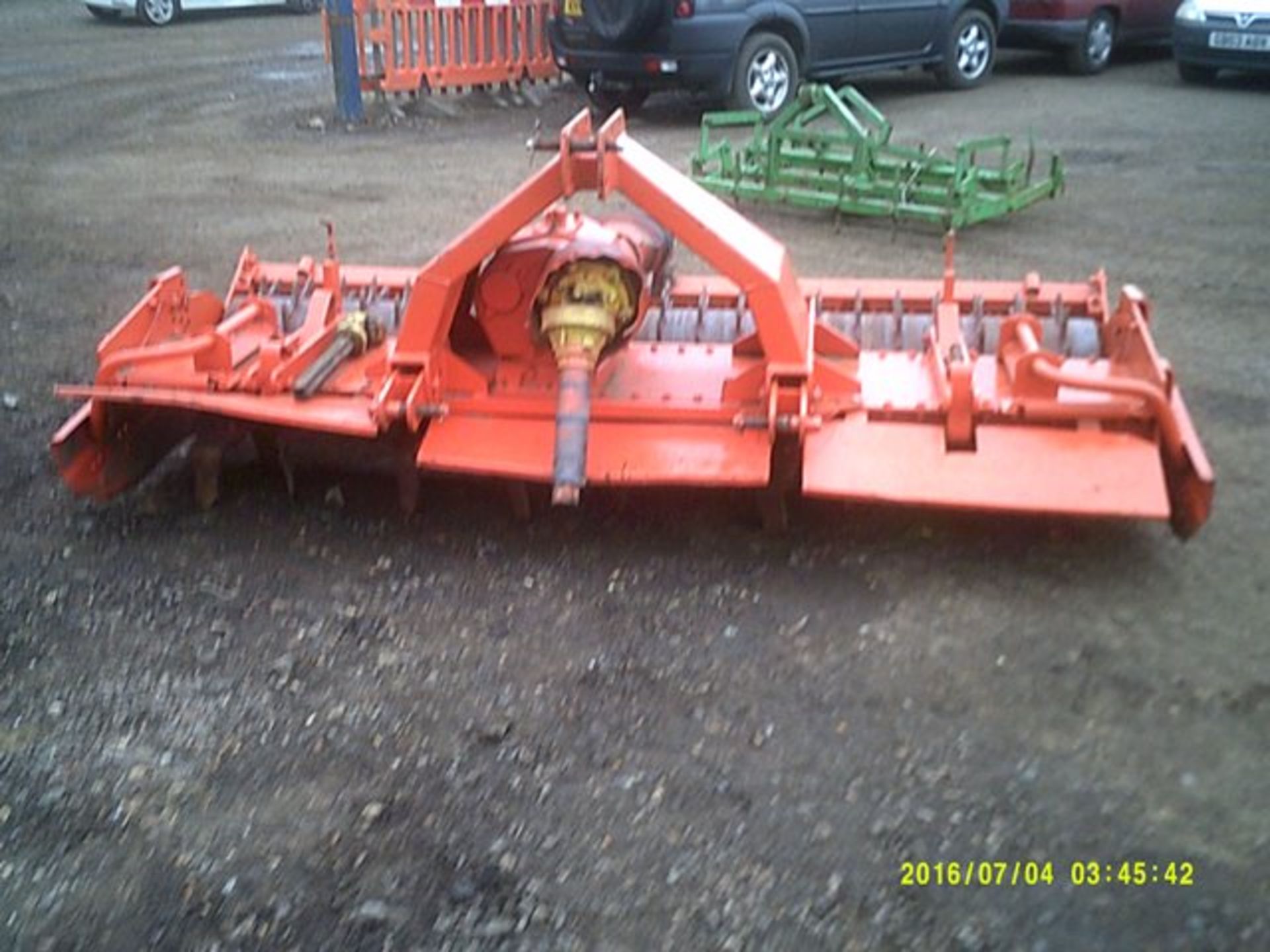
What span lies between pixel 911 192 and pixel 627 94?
5.34 metres

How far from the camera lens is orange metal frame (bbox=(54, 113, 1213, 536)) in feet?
13.4

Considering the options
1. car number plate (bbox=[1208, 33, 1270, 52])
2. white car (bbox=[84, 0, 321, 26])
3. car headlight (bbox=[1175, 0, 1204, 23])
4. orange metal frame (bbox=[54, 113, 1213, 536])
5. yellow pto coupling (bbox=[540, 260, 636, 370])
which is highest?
yellow pto coupling (bbox=[540, 260, 636, 370])

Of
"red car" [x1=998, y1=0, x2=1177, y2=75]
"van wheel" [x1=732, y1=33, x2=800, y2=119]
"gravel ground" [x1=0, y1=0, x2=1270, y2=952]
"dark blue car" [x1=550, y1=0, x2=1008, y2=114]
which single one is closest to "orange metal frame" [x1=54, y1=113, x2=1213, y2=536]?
"gravel ground" [x1=0, y1=0, x2=1270, y2=952]

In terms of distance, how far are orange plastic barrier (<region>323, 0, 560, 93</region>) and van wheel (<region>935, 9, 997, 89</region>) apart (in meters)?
3.97

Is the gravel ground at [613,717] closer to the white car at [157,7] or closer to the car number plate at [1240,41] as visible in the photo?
the car number plate at [1240,41]

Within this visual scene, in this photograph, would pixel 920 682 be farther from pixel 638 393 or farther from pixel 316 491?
pixel 316 491

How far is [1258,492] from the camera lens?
4.85 m

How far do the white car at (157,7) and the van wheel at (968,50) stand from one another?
1057 cm

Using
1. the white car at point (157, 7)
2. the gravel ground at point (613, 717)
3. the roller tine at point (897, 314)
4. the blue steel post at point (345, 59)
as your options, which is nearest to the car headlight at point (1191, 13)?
the blue steel post at point (345, 59)

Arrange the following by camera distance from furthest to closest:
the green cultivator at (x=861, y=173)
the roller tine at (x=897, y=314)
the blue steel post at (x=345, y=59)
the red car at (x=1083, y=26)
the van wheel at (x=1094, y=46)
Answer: the van wheel at (x=1094, y=46) < the red car at (x=1083, y=26) < the blue steel post at (x=345, y=59) < the green cultivator at (x=861, y=173) < the roller tine at (x=897, y=314)

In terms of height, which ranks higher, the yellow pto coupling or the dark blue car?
the yellow pto coupling

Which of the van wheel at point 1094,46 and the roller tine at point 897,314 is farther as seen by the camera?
the van wheel at point 1094,46

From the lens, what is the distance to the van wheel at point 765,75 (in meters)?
11.8

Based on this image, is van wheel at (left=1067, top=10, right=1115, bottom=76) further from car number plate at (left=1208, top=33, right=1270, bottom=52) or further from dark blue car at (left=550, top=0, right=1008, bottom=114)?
dark blue car at (left=550, top=0, right=1008, bottom=114)
